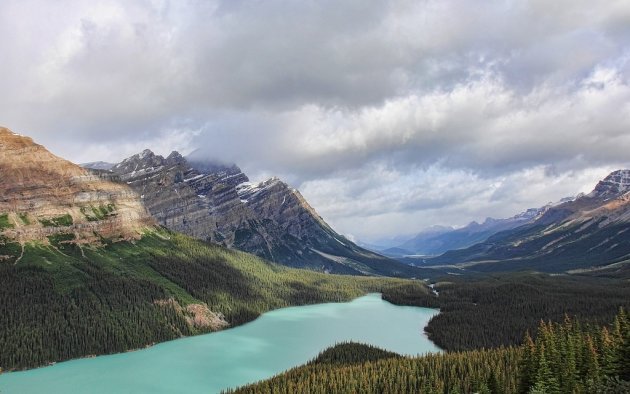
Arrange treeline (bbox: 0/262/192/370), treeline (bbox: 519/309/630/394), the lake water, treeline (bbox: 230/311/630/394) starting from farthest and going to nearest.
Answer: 1. treeline (bbox: 0/262/192/370)
2. the lake water
3. treeline (bbox: 230/311/630/394)
4. treeline (bbox: 519/309/630/394)

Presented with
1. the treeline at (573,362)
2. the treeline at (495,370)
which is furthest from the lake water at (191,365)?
the treeline at (573,362)

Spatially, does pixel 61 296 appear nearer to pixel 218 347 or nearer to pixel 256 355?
pixel 218 347

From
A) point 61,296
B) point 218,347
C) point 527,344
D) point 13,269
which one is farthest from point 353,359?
point 13,269

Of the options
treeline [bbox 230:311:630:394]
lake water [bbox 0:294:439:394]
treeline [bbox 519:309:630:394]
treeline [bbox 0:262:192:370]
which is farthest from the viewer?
treeline [bbox 0:262:192:370]

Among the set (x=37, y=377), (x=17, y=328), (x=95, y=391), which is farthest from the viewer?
(x=17, y=328)

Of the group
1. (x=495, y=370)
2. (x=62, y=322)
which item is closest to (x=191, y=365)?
(x=62, y=322)

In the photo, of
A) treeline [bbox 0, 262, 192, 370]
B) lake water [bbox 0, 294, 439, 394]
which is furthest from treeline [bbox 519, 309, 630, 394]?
treeline [bbox 0, 262, 192, 370]

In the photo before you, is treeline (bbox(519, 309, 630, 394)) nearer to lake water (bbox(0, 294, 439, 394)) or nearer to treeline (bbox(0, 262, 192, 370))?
lake water (bbox(0, 294, 439, 394))

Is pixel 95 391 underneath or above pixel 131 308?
underneath
